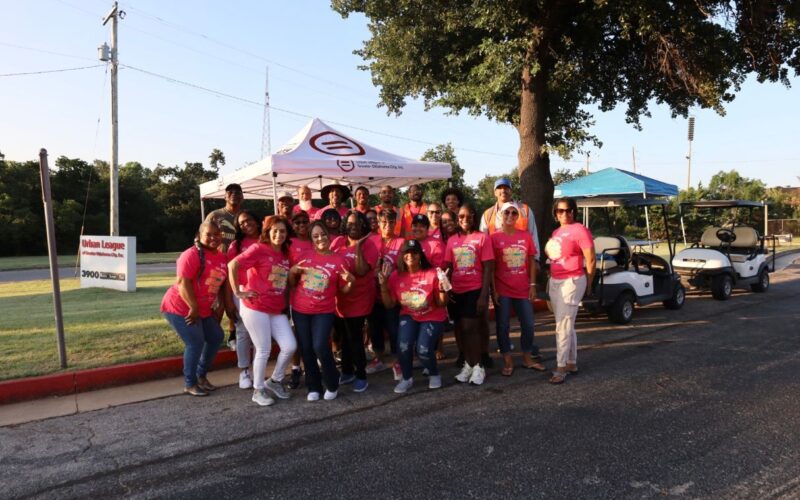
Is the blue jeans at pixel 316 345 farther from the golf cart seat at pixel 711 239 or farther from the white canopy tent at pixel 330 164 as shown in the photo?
the golf cart seat at pixel 711 239

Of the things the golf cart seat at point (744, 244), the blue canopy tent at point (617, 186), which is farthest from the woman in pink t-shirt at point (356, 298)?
the golf cart seat at point (744, 244)

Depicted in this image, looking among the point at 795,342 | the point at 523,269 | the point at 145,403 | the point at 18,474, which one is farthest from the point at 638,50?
the point at 18,474

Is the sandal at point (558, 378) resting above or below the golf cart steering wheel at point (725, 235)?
below

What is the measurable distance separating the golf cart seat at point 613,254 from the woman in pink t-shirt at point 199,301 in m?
6.08

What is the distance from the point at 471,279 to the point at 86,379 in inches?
156

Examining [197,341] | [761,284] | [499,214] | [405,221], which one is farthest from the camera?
[761,284]

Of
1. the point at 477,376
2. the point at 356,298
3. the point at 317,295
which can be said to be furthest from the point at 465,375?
the point at 317,295

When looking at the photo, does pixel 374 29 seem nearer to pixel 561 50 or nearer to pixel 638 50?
pixel 561 50

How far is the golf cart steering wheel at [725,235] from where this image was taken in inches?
436

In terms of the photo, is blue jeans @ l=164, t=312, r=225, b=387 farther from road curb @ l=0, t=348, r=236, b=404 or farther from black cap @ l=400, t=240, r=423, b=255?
black cap @ l=400, t=240, r=423, b=255

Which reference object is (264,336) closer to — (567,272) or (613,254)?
(567,272)

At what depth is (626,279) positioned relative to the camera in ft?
25.8

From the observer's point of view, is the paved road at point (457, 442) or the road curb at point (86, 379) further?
the road curb at point (86, 379)

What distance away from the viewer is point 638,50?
10.7 metres
